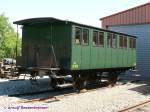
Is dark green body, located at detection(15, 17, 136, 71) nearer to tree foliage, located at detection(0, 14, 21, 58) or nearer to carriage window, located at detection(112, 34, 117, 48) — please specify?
carriage window, located at detection(112, 34, 117, 48)

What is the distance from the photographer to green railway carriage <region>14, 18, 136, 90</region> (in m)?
15.8

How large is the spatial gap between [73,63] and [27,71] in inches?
99.7

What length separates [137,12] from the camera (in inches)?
1099

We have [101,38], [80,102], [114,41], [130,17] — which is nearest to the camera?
[80,102]

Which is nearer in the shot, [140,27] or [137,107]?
[137,107]

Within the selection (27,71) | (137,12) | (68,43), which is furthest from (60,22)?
(137,12)

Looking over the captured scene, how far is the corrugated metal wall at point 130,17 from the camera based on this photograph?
27.5 metres

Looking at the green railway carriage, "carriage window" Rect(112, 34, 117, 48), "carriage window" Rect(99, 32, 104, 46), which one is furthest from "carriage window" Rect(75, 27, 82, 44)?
"carriage window" Rect(112, 34, 117, 48)

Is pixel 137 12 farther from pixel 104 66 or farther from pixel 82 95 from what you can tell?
pixel 82 95

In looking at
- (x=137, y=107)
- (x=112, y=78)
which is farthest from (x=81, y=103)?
(x=112, y=78)

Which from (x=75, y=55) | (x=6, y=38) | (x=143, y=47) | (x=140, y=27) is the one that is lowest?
(x=75, y=55)

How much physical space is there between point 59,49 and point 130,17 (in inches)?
541

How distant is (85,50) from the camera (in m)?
16.8

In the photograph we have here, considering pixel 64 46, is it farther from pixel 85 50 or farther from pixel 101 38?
pixel 101 38
